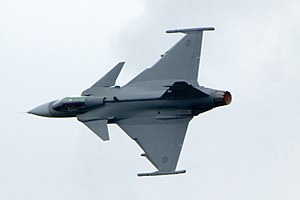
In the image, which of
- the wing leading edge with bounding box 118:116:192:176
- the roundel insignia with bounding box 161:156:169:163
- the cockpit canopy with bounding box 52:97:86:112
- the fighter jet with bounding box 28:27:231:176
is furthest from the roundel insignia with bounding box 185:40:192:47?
the roundel insignia with bounding box 161:156:169:163

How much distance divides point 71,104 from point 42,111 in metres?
1.90

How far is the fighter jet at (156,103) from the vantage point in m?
91.0

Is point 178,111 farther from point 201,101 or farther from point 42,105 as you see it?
point 42,105

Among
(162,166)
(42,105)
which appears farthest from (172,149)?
(42,105)

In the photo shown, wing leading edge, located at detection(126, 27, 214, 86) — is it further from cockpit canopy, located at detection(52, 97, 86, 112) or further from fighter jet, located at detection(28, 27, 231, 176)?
cockpit canopy, located at detection(52, 97, 86, 112)

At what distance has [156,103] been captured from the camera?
91.7 metres

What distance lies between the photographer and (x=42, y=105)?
95.1 metres

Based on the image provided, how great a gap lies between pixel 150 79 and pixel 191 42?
2.59m

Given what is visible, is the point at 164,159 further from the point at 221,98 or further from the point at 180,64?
the point at 180,64

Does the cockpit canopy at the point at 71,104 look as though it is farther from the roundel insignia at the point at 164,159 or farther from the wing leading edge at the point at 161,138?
the roundel insignia at the point at 164,159

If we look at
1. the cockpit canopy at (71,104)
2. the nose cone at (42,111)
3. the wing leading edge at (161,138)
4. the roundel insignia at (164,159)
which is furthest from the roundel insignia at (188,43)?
the nose cone at (42,111)

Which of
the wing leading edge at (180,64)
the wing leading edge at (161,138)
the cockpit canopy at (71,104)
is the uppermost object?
the wing leading edge at (180,64)

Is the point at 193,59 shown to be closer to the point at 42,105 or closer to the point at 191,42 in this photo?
the point at 191,42

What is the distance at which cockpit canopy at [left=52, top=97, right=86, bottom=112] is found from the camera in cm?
9356
